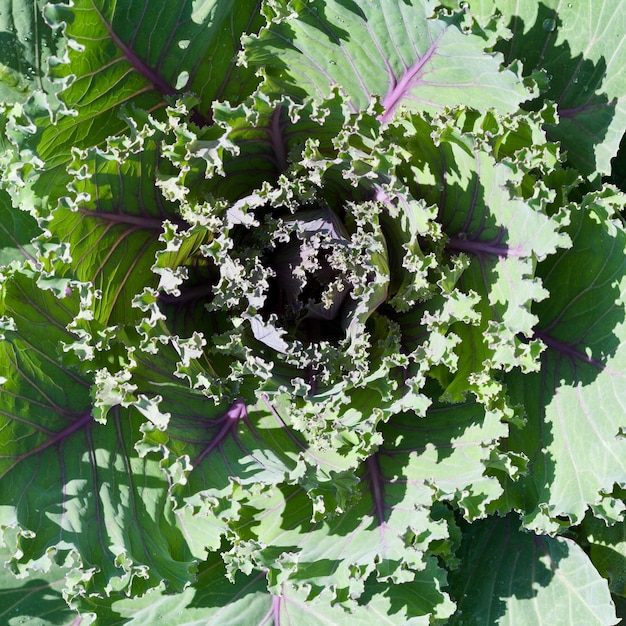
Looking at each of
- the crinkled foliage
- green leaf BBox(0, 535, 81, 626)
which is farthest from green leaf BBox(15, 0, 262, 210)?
green leaf BBox(0, 535, 81, 626)

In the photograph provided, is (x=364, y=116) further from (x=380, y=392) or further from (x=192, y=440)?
(x=192, y=440)

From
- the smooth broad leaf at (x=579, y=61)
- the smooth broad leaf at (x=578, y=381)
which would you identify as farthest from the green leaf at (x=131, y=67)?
the smooth broad leaf at (x=578, y=381)

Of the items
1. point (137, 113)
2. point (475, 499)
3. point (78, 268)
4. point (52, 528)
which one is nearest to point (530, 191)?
point (475, 499)

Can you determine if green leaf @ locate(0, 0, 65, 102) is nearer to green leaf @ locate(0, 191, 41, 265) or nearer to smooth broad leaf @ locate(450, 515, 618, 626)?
green leaf @ locate(0, 191, 41, 265)

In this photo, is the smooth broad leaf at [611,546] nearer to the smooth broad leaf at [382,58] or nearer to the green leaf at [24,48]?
the smooth broad leaf at [382,58]

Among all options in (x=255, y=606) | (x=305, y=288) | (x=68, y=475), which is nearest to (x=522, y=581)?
(x=255, y=606)

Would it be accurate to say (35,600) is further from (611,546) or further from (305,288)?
(611,546)
